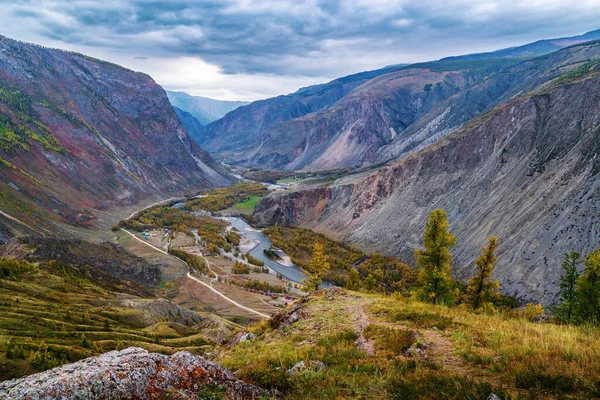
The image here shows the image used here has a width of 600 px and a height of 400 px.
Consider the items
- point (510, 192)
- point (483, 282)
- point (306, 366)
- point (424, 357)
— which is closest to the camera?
point (424, 357)

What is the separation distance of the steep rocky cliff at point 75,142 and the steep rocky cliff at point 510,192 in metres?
73.4

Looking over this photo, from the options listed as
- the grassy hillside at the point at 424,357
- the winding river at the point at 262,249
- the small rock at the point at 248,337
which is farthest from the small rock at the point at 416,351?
the winding river at the point at 262,249

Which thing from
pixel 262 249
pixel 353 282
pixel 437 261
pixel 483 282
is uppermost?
pixel 437 261

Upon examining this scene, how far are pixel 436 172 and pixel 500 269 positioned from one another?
37.2 meters

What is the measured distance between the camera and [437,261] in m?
26.7

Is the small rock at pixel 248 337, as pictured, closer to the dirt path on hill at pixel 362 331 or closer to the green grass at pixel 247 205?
the dirt path on hill at pixel 362 331

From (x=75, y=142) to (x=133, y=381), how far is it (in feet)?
495

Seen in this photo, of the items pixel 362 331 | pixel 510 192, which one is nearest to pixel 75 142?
pixel 510 192

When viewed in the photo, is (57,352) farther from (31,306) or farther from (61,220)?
(61,220)

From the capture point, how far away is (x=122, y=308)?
3400 cm

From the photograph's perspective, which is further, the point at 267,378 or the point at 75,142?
the point at 75,142

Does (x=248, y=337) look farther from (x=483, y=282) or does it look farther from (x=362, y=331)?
(x=483, y=282)

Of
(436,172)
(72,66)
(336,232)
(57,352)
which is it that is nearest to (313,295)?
(57,352)

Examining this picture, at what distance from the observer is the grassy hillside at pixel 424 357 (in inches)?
269
